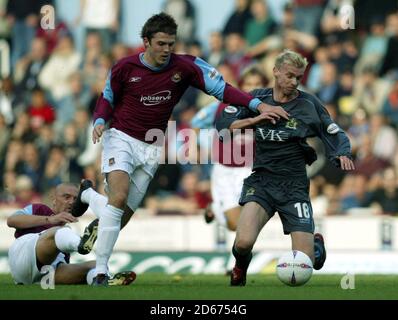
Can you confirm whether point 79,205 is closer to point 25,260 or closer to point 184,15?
point 25,260

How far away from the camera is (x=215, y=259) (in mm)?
17578

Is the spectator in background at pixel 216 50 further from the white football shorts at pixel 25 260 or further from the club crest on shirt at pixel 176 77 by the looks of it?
the white football shorts at pixel 25 260

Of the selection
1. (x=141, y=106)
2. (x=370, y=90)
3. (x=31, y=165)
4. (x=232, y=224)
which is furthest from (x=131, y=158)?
(x=370, y=90)

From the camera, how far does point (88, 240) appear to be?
1123 centimetres

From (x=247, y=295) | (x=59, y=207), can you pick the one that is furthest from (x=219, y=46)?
(x=247, y=295)

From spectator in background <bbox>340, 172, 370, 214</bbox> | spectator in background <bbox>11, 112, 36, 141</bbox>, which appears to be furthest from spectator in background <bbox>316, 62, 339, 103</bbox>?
spectator in background <bbox>11, 112, 36, 141</bbox>

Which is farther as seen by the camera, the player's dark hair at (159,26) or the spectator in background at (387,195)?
the spectator in background at (387,195)

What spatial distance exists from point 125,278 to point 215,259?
20.8 ft

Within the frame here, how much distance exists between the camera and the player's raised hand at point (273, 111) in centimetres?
1123

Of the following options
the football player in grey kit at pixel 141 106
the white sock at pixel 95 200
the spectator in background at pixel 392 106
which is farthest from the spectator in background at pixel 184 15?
the football player in grey kit at pixel 141 106

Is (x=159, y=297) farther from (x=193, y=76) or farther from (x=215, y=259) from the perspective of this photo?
(x=215, y=259)

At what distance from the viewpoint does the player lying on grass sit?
1130 cm
